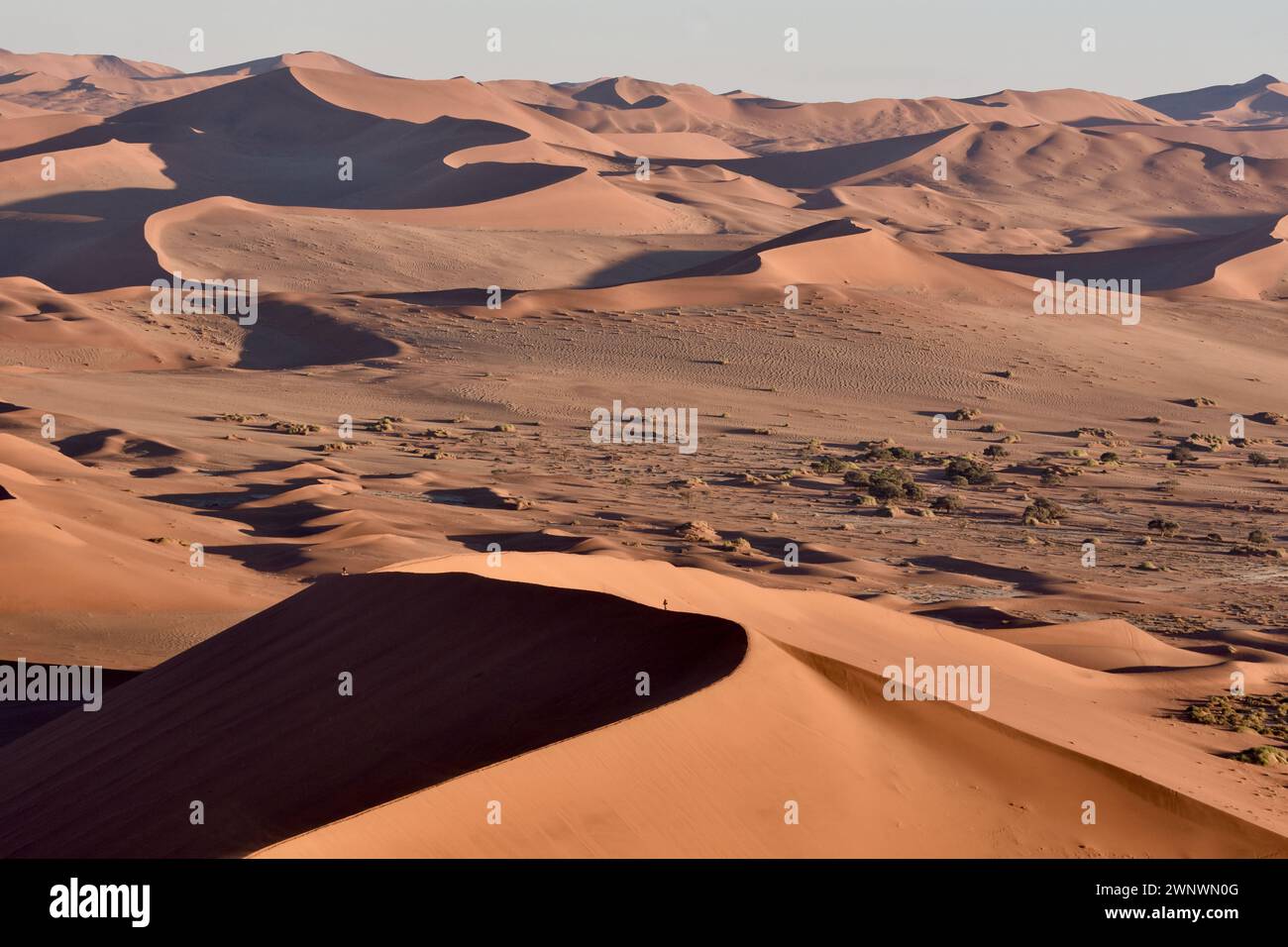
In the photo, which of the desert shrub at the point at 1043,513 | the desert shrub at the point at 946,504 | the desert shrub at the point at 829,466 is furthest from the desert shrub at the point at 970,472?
the desert shrub at the point at 1043,513

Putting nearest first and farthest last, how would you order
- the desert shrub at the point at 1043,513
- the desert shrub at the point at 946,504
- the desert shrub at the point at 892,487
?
1. the desert shrub at the point at 1043,513
2. the desert shrub at the point at 946,504
3. the desert shrub at the point at 892,487

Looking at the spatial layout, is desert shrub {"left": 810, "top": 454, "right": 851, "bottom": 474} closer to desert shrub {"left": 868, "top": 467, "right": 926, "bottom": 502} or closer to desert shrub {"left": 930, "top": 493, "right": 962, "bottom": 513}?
desert shrub {"left": 868, "top": 467, "right": 926, "bottom": 502}

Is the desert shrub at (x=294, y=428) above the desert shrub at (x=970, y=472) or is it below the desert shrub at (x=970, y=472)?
above

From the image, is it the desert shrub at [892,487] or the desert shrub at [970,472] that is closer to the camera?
the desert shrub at [892,487]

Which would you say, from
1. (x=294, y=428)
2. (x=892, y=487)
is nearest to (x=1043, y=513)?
(x=892, y=487)

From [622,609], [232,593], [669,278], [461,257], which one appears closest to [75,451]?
[232,593]

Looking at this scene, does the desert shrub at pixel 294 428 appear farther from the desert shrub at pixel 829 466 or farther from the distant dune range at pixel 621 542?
the desert shrub at pixel 829 466
